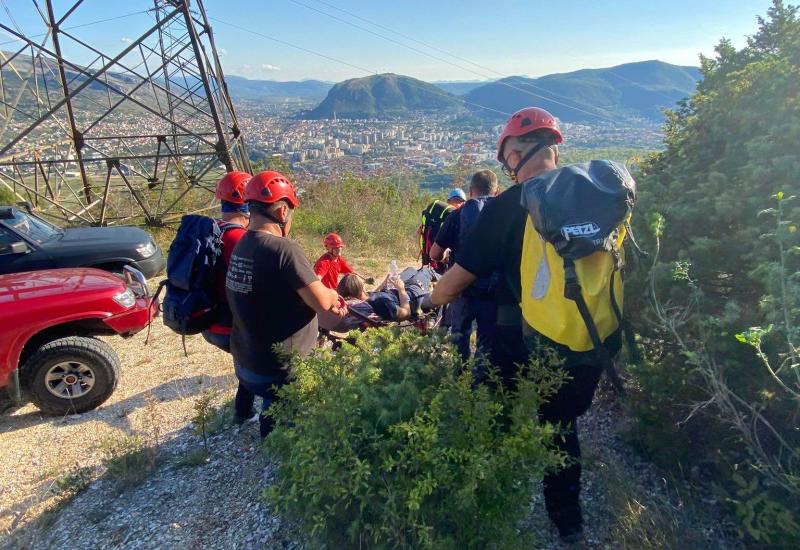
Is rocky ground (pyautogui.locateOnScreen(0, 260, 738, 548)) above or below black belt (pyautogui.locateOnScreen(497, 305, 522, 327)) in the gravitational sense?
below

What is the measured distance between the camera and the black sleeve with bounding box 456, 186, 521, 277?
2.10 meters

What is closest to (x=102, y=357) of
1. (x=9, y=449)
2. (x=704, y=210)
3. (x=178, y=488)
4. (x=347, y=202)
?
(x=9, y=449)

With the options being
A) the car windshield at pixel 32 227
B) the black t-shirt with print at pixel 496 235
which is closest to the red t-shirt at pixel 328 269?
the black t-shirt with print at pixel 496 235

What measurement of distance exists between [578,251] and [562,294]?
0.62 feet

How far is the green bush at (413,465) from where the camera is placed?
162cm

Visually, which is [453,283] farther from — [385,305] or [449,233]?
[385,305]

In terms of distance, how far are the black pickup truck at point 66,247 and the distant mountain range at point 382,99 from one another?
44.5m

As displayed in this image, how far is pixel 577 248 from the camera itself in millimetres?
1764

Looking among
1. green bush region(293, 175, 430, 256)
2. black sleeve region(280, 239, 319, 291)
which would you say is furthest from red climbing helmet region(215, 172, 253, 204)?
green bush region(293, 175, 430, 256)

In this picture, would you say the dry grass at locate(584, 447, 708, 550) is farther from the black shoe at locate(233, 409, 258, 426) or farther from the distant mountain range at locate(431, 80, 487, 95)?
the distant mountain range at locate(431, 80, 487, 95)

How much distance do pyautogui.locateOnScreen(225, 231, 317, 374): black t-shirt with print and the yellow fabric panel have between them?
4.01ft

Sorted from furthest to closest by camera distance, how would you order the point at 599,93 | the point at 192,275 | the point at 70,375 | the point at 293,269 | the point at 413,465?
the point at 599,93
the point at 70,375
the point at 192,275
the point at 293,269
the point at 413,465

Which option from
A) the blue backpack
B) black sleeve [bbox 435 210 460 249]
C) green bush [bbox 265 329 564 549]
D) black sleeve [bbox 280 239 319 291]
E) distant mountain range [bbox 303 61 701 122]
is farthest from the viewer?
distant mountain range [bbox 303 61 701 122]

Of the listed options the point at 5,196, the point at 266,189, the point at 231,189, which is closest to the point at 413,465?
the point at 266,189
